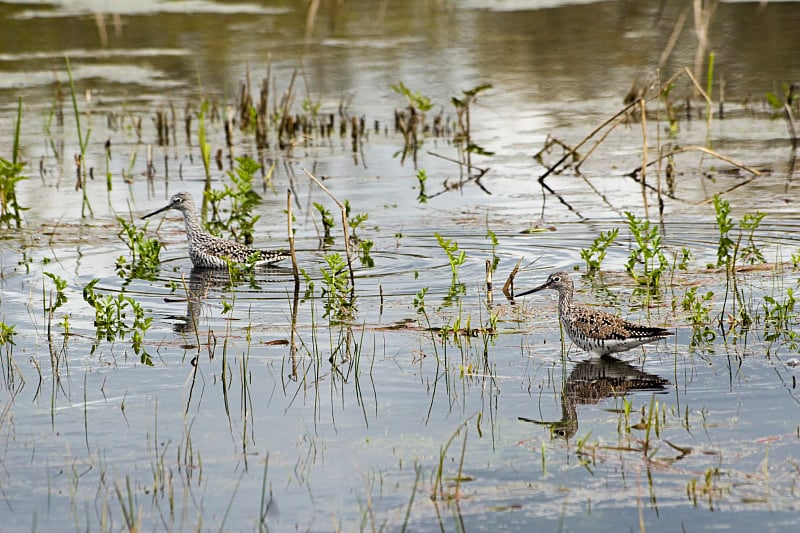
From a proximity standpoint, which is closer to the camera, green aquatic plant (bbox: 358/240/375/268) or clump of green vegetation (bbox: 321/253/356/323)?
clump of green vegetation (bbox: 321/253/356/323)

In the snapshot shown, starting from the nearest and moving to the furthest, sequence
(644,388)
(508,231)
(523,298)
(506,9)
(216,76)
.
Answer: (644,388) → (523,298) → (508,231) → (216,76) → (506,9)

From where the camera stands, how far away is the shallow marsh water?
6074 millimetres

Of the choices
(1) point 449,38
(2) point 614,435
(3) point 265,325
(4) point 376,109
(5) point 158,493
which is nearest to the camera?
(5) point 158,493

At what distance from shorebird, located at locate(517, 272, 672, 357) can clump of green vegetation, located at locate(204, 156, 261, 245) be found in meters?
4.29

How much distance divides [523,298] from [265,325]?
2.08 meters

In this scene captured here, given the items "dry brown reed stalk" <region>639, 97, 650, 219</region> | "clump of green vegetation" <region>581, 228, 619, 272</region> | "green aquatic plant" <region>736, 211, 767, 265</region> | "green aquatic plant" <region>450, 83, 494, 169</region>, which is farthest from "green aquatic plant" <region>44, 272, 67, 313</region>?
"green aquatic plant" <region>450, 83, 494, 169</region>

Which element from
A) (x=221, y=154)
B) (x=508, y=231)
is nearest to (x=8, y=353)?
(x=508, y=231)

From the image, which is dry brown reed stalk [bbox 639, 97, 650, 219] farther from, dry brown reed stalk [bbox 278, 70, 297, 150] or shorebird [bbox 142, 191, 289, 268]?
dry brown reed stalk [bbox 278, 70, 297, 150]

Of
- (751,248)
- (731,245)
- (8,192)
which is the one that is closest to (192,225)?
(8,192)

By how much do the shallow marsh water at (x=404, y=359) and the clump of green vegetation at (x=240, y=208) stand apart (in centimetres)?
47

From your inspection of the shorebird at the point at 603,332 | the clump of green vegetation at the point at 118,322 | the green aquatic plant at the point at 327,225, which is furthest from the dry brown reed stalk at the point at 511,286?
the clump of green vegetation at the point at 118,322

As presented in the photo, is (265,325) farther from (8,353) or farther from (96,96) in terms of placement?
(96,96)

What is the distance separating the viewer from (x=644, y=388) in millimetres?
7590

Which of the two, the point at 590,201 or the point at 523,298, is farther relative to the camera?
the point at 590,201
